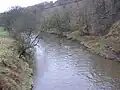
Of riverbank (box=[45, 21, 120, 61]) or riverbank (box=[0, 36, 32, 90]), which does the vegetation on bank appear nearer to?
riverbank (box=[0, 36, 32, 90])

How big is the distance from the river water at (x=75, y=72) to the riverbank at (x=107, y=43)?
1713 millimetres

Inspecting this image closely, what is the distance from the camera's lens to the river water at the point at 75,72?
97.6ft

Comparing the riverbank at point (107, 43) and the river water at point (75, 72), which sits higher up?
the riverbank at point (107, 43)

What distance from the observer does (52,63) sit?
4134 cm

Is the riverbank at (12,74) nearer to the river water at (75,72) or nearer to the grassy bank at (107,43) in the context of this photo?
the river water at (75,72)

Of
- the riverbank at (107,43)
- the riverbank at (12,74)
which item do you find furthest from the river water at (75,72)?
the riverbank at (107,43)

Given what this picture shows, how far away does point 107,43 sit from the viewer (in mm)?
50688

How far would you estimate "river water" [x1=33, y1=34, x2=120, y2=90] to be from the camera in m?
29.8

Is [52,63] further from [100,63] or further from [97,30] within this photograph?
[97,30]

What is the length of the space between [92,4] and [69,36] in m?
11.6

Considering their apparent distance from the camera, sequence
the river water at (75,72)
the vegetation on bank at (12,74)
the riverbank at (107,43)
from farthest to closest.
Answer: the riverbank at (107,43), the river water at (75,72), the vegetation on bank at (12,74)

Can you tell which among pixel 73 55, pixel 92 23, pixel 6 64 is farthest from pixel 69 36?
pixel 6 64

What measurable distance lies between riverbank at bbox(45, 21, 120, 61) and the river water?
171cm

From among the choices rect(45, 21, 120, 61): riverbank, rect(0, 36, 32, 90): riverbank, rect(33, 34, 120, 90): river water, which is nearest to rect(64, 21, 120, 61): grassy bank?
rect(45, 21, 120, 61): riverbank
